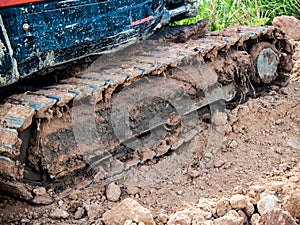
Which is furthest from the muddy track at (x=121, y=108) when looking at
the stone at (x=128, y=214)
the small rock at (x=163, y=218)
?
the small rock at (x=163, y=218)

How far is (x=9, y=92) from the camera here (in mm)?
3316

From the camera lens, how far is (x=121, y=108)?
3.54m

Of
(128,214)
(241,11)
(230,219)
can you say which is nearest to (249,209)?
(230,219)

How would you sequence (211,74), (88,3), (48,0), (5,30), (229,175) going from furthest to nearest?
(211,74) < (229,175) < (88,3) < (48,0) < (5,30)

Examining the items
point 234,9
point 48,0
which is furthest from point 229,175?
point 234,9

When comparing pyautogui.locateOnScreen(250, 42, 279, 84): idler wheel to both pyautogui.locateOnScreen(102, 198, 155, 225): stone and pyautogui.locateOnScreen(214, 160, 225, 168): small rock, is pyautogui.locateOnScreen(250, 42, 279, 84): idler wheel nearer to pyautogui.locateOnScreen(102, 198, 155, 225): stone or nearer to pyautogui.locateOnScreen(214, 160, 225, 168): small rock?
pyautogui.locateOnScreen(214, 160, 225, 168): small rock

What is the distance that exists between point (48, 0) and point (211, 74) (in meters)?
1.62

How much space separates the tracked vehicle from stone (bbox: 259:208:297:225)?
135cm

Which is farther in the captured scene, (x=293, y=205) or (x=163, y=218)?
(x=163, y=218)

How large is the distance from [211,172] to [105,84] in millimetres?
1066

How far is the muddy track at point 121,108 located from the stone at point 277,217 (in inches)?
53.0

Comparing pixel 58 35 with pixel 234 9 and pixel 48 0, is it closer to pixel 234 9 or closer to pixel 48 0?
pixel 48 0

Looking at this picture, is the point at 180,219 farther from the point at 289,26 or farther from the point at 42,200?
the point at 289,26

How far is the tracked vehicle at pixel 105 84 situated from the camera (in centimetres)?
292
